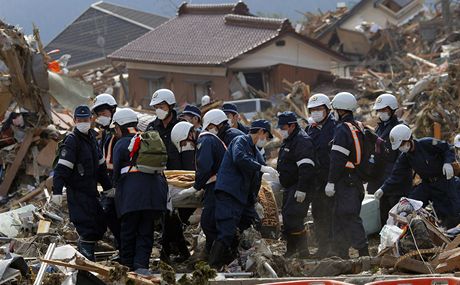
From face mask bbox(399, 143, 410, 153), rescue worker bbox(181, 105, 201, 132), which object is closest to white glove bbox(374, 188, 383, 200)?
face mask bbox(399, 143, 410, 153)

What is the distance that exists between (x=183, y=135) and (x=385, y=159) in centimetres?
281

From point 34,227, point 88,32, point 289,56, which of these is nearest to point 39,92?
point 34,227

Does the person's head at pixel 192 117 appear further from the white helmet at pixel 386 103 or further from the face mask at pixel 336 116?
the white helmet at pixel 386 103

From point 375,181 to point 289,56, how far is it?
27.6 metres

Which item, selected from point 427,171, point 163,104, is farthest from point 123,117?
point 427,171

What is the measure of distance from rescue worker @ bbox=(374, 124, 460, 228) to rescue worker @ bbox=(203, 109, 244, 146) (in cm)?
212

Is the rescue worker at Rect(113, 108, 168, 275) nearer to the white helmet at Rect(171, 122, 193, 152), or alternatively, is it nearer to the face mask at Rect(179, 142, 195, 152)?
the white helmet at Rect(171, 122, 193, 152)

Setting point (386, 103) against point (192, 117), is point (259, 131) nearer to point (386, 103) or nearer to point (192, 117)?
point (192, 117)

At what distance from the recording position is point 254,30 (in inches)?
1654

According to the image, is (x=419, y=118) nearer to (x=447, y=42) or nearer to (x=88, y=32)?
(x=447, y=42)

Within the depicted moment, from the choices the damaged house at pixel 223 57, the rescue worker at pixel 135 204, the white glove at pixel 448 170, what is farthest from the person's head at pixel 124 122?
the damaged house at pixel 223 57

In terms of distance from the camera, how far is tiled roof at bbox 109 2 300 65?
40500 mm

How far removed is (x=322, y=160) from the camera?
44.0ft

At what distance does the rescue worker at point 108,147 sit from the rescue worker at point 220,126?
1158 mm
